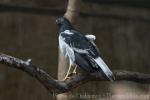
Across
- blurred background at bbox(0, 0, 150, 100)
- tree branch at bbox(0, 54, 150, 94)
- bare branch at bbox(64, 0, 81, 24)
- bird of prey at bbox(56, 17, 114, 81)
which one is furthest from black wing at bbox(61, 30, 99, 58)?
blurred background at bbox(0, 0, 150, 100)

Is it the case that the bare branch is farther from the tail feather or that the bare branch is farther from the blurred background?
the blurred background

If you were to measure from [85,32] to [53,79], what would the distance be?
2.55 m

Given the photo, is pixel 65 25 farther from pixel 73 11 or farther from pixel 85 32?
pixel 85 32

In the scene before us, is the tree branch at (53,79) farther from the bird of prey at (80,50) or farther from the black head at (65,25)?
the black head at (65,25)

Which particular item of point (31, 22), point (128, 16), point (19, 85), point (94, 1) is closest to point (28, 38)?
point (31, 22)

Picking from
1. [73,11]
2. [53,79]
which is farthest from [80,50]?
[73,11]

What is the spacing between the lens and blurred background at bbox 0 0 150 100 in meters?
5.44

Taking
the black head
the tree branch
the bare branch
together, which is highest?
the bare branch

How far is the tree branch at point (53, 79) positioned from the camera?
10.5 ft

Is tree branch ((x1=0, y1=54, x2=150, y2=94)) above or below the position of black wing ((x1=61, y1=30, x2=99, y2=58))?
below

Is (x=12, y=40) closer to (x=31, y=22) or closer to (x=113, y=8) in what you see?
(x=31, y=22)

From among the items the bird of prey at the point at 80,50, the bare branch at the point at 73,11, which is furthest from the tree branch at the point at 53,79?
the bare branch at the point at 73,11

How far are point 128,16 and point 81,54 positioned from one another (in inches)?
101

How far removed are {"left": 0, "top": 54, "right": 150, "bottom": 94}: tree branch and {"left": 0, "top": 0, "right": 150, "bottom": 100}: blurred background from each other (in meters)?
1.46
